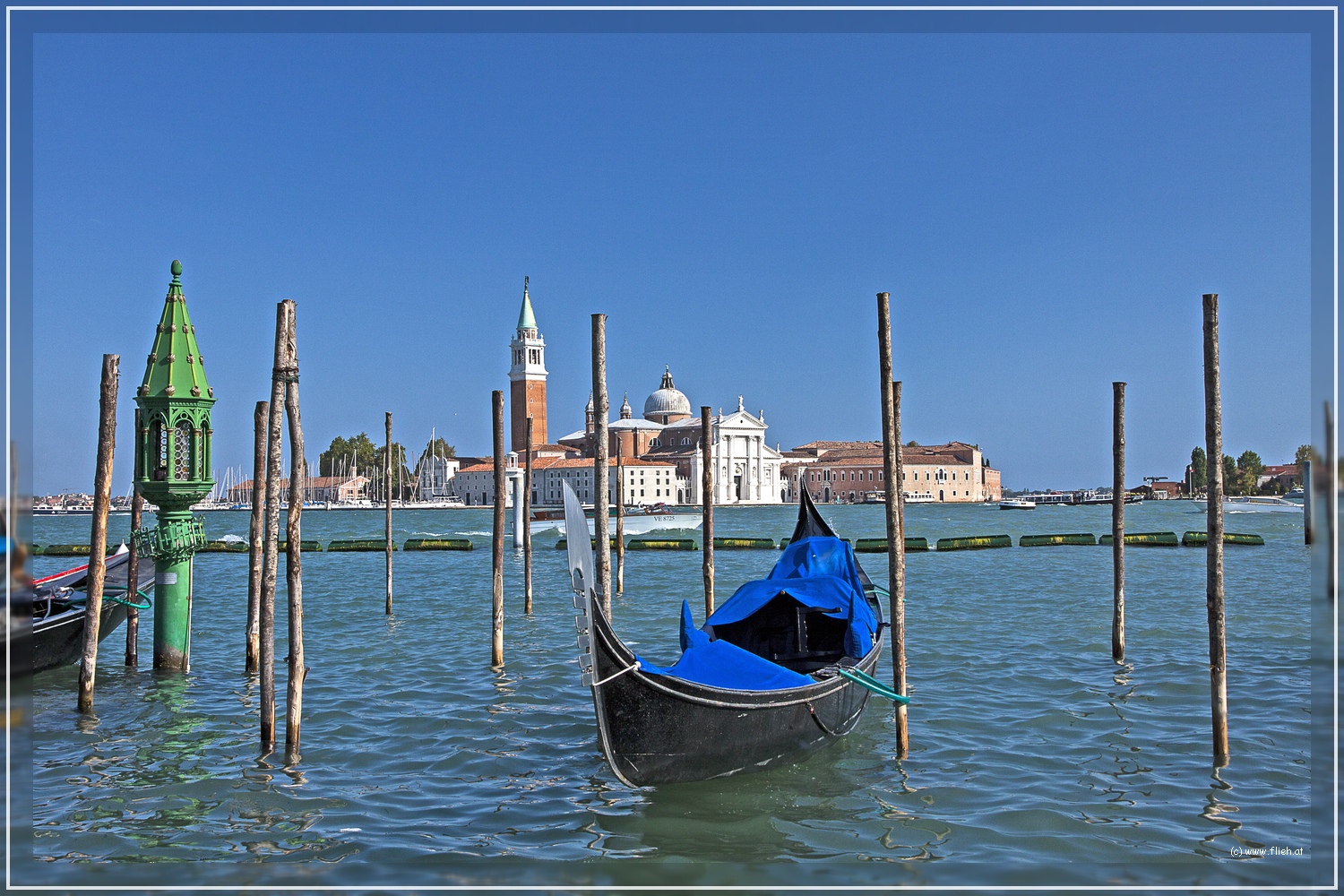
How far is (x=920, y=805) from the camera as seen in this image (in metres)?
4.25

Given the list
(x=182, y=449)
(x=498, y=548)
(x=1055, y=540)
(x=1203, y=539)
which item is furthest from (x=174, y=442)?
(x=1055, y=540)

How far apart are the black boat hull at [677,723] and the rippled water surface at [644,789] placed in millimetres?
110

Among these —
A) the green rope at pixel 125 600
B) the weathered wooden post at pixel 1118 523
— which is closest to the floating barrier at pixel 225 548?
the green rope at pixel 125 600

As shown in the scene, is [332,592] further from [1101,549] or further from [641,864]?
[1101,549]

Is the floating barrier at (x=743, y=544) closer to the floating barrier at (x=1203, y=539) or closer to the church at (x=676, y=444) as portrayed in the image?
the floating barrier at (x=1203, y=539)

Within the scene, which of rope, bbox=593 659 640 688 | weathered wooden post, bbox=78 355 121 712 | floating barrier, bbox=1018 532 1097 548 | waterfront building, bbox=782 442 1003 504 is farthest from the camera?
waterfront building, bbox=782 442 1003 504

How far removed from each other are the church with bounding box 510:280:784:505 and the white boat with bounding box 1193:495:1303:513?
27.6 metres

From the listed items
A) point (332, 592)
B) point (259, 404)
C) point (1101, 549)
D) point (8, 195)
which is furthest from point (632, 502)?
point (8, 195)

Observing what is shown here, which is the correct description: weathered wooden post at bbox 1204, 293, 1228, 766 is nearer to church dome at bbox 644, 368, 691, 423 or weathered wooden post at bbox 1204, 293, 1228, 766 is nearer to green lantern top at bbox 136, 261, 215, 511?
green lantern top at bbox 136, 261, 215, 511

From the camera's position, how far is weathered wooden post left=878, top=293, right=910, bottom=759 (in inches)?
197

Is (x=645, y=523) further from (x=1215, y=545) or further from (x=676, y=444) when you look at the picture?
(x=676, y=444)

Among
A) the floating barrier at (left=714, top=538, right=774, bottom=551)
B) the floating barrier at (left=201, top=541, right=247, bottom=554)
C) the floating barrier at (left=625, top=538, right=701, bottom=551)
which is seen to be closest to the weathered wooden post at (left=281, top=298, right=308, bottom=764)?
the floating barrier at (left=714, top=538, right=774, bottom=551)

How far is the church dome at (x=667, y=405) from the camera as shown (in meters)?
72.2

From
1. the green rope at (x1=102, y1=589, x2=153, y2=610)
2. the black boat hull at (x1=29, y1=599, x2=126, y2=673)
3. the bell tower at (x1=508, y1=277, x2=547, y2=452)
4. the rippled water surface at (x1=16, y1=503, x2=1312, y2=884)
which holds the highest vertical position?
the bell tower at (x1=508, y1=277, x2=547, y2=452)
